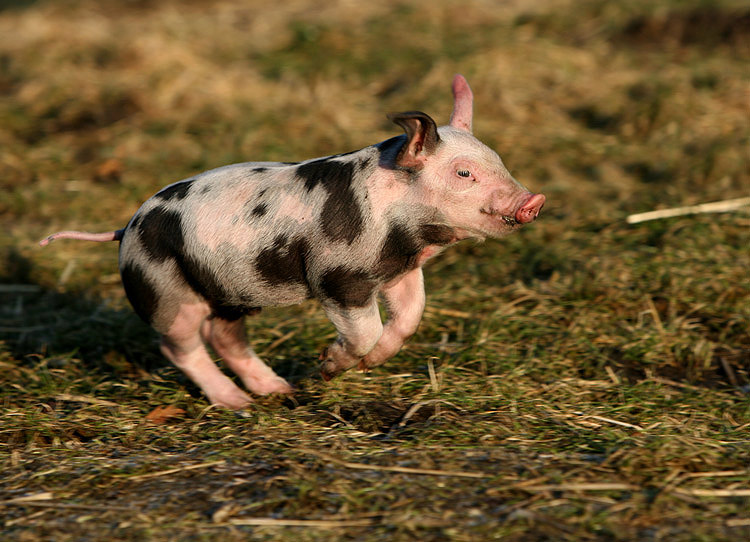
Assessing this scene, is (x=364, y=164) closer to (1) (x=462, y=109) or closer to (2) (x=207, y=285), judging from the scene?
(1) (x=462, y=109)

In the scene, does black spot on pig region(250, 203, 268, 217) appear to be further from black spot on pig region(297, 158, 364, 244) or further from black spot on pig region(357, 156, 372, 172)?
black spot on pig region(357, 156, 372, 172)

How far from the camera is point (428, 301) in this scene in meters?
5.20

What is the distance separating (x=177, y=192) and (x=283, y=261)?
0.62 meters

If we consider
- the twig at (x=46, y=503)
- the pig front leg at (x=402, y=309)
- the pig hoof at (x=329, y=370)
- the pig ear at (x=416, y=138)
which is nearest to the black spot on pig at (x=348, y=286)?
the pig front leg at (x=402, y=309)

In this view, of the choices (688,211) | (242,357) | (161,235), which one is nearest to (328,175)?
(161,235)

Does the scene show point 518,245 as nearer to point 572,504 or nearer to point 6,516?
point 572,504

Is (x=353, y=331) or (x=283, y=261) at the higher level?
(x=283, y=261)

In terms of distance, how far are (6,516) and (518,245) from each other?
3.78 metres

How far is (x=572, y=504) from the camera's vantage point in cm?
300

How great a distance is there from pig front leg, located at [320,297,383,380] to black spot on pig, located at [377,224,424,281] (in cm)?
15

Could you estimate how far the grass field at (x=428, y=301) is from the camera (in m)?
3.11

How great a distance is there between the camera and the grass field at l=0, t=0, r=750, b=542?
3.11 m

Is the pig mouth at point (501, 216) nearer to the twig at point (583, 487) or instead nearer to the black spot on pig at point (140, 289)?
the twig at point (583, 487)

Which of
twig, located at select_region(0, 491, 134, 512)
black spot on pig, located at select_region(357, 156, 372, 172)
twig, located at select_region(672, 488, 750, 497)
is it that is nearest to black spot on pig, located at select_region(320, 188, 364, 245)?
black spot on pig, located at select_region(357, 156, 372, 172)
